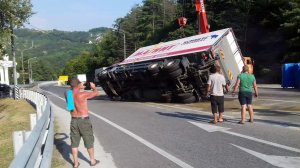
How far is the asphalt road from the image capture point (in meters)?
7.73

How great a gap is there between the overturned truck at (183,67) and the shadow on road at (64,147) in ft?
27.1

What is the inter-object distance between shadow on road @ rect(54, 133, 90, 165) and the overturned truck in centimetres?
827

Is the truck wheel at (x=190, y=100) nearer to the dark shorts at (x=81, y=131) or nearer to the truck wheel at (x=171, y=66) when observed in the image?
the truck wheel at (x=171, y=66)

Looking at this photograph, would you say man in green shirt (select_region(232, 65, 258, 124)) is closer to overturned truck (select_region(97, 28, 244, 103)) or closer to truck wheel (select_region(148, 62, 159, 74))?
overturned truck (select_region(97, 28, 244, 103))

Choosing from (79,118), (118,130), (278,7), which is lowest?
(118,130)

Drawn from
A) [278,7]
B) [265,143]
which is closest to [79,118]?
[265,143]

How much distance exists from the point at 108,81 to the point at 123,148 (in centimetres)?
1668

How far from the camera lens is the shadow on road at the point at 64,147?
8828 millimetres

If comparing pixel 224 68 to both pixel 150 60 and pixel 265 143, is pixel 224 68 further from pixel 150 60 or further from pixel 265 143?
pixel 265 143

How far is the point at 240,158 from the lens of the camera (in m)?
7.83

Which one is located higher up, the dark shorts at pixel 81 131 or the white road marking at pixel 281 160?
the dark shorts at pixel 81 131

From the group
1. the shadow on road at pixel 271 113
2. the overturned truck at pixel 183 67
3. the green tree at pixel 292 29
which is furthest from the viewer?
the green tree at pixel 292 29

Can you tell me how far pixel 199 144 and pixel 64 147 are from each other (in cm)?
303

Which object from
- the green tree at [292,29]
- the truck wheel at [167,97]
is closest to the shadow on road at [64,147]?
the truck wheel at [167,97]
